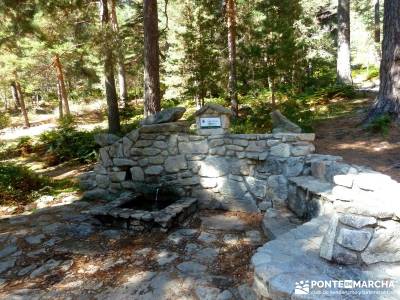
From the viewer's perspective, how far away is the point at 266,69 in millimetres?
9164

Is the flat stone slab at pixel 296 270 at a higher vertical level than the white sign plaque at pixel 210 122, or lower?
lower

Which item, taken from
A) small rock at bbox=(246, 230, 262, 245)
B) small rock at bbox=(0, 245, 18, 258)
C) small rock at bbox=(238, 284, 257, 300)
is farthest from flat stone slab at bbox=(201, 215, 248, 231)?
small rock at bbox=(0, 245, 18, 258)

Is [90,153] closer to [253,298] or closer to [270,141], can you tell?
[270,141]

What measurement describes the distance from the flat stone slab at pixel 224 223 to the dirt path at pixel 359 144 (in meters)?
2.29

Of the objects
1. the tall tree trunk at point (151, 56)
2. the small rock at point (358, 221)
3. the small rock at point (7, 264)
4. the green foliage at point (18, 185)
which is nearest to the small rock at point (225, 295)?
the small rock at point (358, 221)

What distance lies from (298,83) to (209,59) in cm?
323

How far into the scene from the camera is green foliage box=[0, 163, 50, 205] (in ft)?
20.6

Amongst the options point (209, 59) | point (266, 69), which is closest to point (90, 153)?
point (209, 59)

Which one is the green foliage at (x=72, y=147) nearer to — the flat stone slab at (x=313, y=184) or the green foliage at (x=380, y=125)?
the flat stone slab at (x=313, y=184)

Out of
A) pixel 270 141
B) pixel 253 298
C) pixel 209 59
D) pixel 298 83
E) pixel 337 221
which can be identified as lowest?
pixel 253 298

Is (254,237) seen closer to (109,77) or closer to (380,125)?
(380,125)

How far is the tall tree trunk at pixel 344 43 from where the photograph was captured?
469 inches

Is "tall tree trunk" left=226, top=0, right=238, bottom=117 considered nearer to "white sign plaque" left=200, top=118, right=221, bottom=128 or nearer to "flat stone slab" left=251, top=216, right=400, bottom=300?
"white sign plaque" left=200, top=118, right=221, bottom=128

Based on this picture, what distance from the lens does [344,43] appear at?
12211 millimetres
